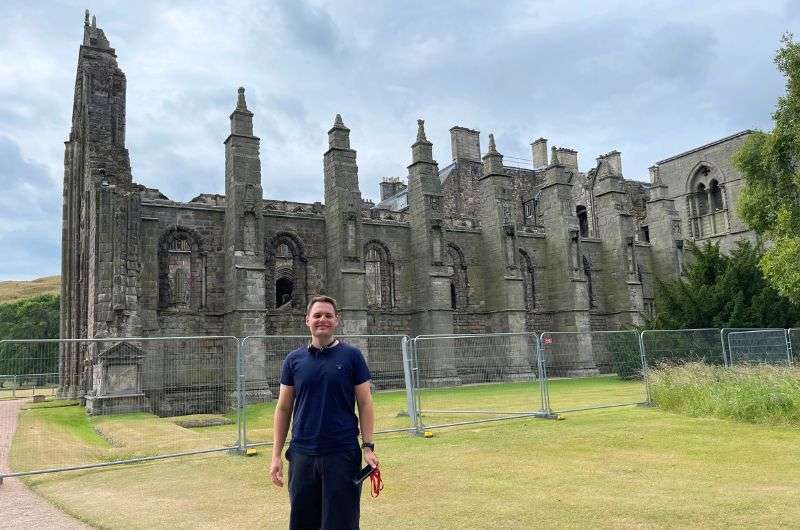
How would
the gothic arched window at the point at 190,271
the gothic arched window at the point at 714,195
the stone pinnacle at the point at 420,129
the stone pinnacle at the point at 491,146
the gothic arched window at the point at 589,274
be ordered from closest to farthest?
1. the gothic arched window at the point at 190,271
2. the stone pinnacle at the point at 420,129
3. the stone pinnacle at the point at 491,146
4. the gothic arched window at the point at 589,274
5. the gothic arched window at the point at 714,195

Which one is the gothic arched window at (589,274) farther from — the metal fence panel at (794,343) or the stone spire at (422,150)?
the metal fence panel at (794,343)

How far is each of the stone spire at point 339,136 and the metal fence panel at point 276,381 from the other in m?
8.28

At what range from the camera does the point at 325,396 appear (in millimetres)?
3824

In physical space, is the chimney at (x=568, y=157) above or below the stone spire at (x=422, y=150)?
above

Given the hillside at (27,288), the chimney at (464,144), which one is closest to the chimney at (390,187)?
the chimney at (464,144)

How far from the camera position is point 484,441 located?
10008 millimetres

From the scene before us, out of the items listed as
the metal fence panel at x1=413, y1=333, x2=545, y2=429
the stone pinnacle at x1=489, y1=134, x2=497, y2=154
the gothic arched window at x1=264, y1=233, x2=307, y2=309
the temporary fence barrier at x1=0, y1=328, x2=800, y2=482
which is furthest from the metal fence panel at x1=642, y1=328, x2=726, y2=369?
the stone pinnacle at x1=489, y1=134, x2=497, y2=154

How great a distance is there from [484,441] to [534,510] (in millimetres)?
4338

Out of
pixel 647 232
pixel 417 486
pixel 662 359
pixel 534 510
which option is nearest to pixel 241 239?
pixel 662 359

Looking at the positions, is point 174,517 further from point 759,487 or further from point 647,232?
point 647,232

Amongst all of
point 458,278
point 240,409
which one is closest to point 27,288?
point 458,278

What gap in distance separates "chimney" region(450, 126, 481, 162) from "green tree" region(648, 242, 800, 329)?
18348 mm

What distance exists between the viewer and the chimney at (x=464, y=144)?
40.1 meters

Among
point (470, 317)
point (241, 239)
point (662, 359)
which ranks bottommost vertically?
point (662, 359)
